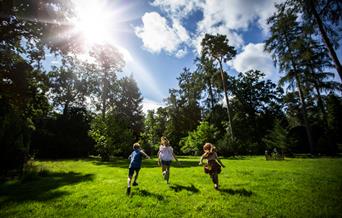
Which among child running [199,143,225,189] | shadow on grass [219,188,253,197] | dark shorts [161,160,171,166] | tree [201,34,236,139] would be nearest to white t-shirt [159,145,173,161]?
dark shorts [161,160,171,166]

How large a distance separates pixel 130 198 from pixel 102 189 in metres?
2.34

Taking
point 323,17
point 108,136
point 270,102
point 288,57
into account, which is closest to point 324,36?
point 323,17

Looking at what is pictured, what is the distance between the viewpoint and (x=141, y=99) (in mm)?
55906

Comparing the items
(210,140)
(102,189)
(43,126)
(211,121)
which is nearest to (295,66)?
(210,140)

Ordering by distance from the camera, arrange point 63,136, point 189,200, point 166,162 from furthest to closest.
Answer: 1. point 63,136
2. point 166,162
3. point 189,200

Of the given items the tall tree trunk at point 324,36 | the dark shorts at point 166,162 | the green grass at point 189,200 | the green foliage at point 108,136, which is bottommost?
the green grass at point 189,200

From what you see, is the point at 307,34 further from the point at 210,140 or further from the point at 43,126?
the point at 43,126

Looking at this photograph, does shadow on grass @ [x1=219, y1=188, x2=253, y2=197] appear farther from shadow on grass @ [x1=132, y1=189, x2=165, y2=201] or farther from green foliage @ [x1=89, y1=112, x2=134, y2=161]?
green foliage @ [x1=89, y1=112, x2=134, y2=161]

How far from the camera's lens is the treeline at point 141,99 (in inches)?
593

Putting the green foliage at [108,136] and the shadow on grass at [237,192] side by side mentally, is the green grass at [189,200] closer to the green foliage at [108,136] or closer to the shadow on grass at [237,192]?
the shadow on grass at [237,192]

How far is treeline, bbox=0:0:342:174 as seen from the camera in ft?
49.4

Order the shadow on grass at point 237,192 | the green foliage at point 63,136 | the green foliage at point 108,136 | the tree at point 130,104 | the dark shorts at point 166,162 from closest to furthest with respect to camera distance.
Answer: the shadow on grass at point 237,192
the dark shorts at point 166,162
the green foliage at point 108,136
the green foliage at point 63,136
the tree at point 130,104

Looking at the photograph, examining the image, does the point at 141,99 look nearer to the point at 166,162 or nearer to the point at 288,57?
the point at 288,57

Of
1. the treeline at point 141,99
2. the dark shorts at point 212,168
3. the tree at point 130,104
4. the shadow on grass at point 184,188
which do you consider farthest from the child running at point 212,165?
the tree at point 130,104
